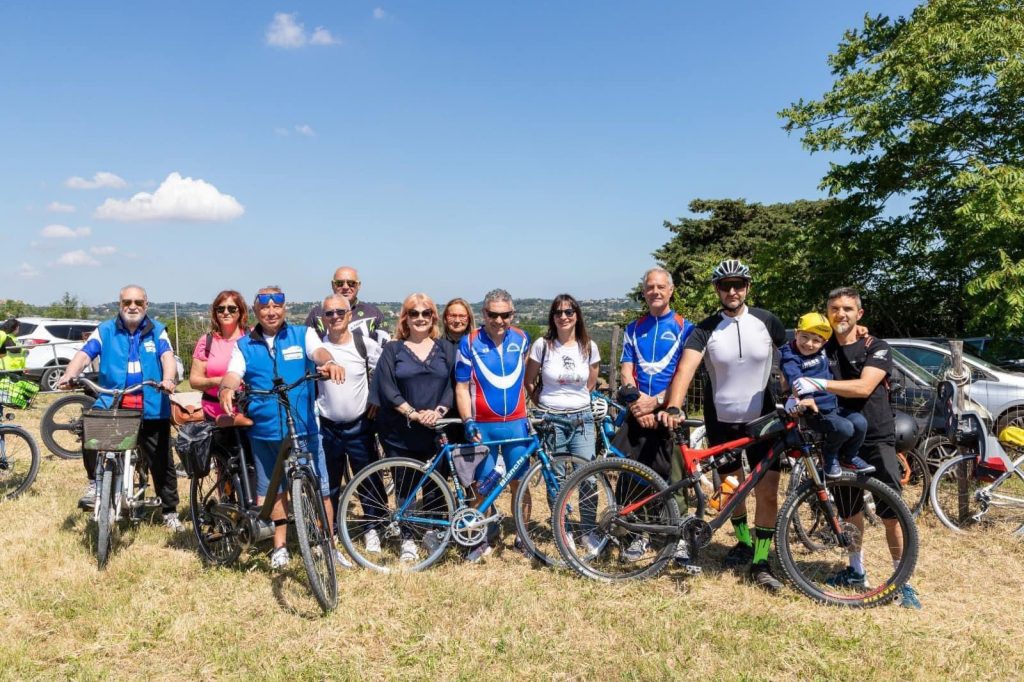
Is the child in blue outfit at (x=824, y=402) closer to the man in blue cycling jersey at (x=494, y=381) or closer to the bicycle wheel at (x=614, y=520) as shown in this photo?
the bicycle wheel at (x=614, y=520)

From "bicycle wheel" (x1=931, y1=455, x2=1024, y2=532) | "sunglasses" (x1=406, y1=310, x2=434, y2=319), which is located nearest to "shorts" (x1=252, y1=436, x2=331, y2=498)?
"sunglasses" (x1=406, y1=310, x2=434, y2=319)

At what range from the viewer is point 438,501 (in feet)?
14.1

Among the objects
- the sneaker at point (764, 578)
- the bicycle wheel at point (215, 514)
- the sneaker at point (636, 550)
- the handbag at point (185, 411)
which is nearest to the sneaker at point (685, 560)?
the sneaker at point (636, 550)

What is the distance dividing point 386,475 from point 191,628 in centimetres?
140

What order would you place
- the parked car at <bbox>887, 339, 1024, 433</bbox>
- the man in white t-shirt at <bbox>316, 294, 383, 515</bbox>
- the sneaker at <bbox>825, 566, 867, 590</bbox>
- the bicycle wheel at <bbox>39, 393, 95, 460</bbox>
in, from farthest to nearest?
the bicycle wheel at <bbox>39, 393, 95, 460</bbox>
the parked car at <bbox>887, 339, 1024, 433</bbox>
the man in white t-shirt at <bbox>316, 294, 383, 515</bbox>
the sneaker at <bbox>825, 566, 867, 590</bbox>

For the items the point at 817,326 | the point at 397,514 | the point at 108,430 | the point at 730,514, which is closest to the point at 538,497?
the point at 397,514

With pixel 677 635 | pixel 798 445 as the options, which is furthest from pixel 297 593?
pixel 798 445

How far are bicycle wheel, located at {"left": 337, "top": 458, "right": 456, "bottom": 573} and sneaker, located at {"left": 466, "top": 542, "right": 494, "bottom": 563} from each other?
205mm

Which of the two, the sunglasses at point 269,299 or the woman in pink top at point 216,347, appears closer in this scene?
the sunglasses at point 269,299

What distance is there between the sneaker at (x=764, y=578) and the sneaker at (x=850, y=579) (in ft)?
1.07

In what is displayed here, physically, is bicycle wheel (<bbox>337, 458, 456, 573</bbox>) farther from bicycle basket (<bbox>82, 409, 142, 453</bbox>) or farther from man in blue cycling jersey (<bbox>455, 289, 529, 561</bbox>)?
bicycle basket (<bbox>82, 409, 142, 453</bbox>)

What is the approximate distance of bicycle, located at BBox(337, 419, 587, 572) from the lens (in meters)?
4.22

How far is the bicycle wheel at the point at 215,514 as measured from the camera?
428 cm

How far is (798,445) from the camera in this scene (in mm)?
3680
